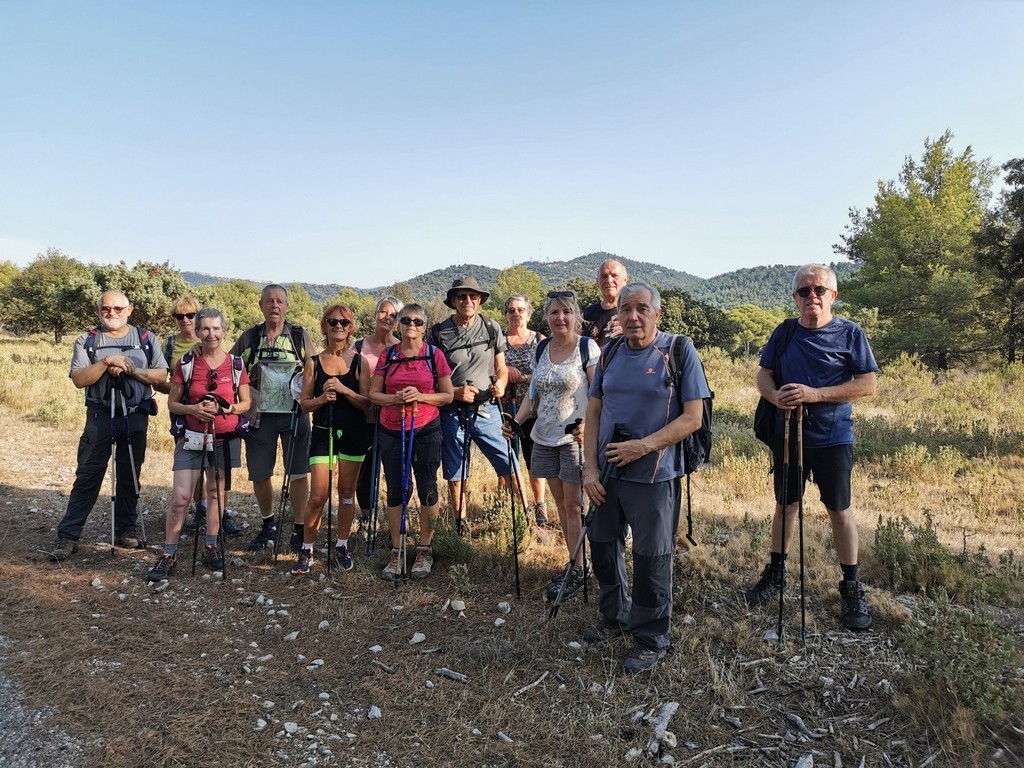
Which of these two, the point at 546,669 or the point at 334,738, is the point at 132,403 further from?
the point at 546,669

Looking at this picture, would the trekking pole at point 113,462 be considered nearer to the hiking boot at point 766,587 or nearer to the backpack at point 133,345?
the backpack at point 133,345

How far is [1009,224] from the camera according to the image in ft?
44.2

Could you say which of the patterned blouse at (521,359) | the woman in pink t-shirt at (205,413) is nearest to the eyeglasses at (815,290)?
the patterned blouse at (521,359)

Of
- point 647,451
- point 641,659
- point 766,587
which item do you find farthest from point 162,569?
point 766,587

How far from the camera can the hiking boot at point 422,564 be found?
523cm

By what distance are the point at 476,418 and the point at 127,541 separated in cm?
361

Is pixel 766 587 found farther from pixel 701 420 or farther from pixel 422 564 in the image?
pixel 422 564

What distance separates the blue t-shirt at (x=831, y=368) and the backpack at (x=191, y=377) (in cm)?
461

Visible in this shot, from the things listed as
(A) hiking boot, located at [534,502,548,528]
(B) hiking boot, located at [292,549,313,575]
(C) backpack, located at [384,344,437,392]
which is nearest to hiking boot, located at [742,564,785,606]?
(A) hiking boot, located at [534,502,548,528]

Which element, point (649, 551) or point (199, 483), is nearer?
point (649, 551)

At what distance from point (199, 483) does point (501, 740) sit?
364 centimetres

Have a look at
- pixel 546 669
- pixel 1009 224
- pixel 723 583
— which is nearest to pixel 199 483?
pixel 546 669

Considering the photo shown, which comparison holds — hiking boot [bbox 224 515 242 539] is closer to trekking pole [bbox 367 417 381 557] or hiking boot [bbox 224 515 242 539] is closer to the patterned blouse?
trekking pole [bbox 367 417 381 557]

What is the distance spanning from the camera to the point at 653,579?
12.1ft
